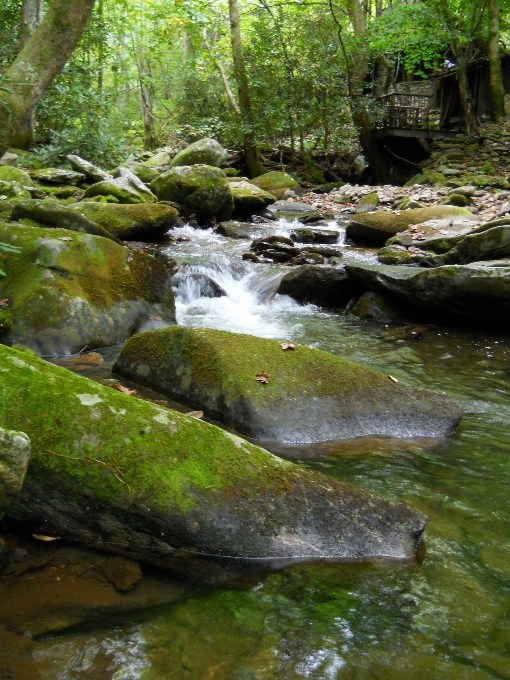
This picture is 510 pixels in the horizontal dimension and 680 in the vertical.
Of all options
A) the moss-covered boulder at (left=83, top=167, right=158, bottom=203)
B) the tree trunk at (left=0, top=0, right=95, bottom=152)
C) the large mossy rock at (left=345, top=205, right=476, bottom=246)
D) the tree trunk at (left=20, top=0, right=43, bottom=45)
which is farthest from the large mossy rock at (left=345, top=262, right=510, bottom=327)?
the tree trunk at (left=20, top=0, right=43, bottom=45)

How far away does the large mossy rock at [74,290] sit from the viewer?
5.01 metres

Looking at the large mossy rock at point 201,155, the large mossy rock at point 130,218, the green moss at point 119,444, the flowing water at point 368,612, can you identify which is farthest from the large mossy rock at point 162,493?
the large mossy rock at point 201,155

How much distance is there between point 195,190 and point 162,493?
10791 mm

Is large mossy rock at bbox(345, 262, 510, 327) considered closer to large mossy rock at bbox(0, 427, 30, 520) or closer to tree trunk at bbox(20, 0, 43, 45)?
large mossy rock at bbox(0, 427, 30, 520)

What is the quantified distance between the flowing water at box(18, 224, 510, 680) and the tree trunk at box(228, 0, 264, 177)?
16.6 metres

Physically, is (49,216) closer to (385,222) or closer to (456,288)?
(456,288)

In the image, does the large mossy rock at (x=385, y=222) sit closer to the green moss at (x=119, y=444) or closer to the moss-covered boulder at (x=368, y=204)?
the moss-covered boulder at (x=368, y=204)

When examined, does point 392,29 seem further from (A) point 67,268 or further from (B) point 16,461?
(B) point 16,461

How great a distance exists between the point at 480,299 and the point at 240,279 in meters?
3.63

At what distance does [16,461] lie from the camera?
73.9 inches

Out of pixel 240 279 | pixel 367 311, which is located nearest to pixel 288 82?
pixel 240 279

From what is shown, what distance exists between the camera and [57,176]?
1248 cm

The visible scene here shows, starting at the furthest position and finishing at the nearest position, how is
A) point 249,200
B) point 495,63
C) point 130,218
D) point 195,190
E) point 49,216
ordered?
point 495,63, point 249,200, point 195,190, point 130,218, point 49,216

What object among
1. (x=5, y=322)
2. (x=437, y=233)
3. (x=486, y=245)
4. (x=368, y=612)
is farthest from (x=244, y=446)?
(x=437, y=233)
